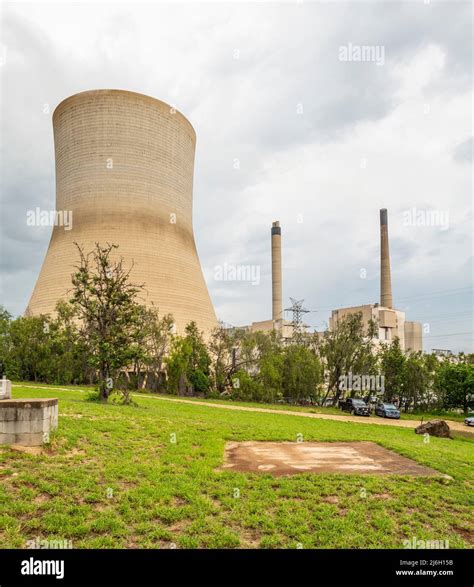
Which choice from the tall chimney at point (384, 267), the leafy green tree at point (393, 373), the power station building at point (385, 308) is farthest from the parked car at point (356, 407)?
the tall chimney at point (384, 267)

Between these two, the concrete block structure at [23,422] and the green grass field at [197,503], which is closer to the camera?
the green grass field at [197,503]

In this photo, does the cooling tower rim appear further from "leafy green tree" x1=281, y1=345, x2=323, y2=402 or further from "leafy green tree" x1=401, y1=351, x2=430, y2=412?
"leafy green tree" x1=401, y1=351, x2=430, y2=412

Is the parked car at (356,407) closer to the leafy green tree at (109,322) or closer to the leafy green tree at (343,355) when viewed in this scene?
the leafy green tree at (343,355)

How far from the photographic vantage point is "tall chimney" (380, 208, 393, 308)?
170ft

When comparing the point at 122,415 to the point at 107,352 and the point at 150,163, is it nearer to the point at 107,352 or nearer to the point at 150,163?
the point at 107,352

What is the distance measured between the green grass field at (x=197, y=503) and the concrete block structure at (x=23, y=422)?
0.89 ft

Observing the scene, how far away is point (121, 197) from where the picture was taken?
104 ft

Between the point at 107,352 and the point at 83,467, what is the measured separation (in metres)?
8.61

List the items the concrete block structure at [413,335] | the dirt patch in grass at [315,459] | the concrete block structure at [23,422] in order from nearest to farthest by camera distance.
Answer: the concrete block structure at [23,422]
the dirt patch in grass at [315,459]
the concrete block structure at [413,335]

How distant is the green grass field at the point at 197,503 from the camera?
4148 millimetres

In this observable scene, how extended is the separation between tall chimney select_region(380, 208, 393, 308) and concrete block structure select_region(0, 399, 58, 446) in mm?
50581

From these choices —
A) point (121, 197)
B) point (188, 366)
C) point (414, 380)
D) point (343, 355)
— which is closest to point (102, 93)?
point (121, 197)

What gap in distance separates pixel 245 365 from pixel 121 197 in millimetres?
15685
